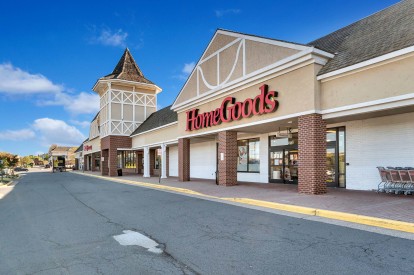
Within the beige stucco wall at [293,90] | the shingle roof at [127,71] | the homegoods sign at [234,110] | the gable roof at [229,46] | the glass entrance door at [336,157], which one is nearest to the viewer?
the beige stucco wall at [293,90]

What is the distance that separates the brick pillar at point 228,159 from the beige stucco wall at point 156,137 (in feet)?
27.2

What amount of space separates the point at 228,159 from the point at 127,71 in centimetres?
2585

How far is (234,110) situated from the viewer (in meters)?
16.4

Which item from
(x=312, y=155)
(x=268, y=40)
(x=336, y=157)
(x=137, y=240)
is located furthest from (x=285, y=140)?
(x=137, y=240)

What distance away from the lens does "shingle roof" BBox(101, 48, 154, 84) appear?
37.2 metres

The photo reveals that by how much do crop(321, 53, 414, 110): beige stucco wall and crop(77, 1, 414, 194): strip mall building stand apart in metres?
0.03

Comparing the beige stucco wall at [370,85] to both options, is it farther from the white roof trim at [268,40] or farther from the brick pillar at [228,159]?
the brick pillar at [228,159]

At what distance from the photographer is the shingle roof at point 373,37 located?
415 inches

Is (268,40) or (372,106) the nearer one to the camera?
(372,106)

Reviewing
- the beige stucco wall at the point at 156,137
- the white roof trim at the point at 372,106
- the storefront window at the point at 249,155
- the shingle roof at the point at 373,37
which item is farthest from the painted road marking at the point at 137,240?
the beige stucco wall at the point at 156,137

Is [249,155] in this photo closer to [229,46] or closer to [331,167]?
[331,167]

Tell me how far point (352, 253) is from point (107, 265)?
163 inches

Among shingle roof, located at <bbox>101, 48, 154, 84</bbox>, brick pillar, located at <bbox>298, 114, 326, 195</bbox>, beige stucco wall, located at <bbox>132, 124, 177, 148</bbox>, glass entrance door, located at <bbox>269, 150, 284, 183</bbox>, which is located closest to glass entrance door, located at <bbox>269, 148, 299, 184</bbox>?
glass entrance door, located at <bbox>269, 150, 284, 183</bbox>

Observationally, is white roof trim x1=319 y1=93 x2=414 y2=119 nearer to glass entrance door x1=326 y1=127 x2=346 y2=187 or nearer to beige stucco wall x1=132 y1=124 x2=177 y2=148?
glass entrance door x1=326 y1=127 x2=346 y2=187
